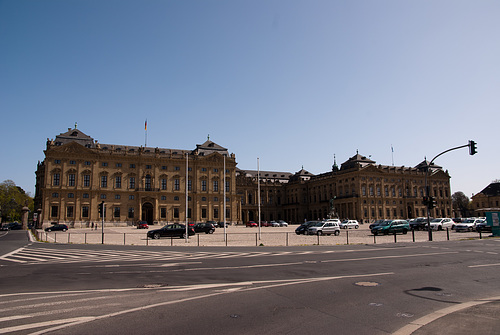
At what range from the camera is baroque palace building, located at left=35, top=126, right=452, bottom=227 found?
78188 millimetres

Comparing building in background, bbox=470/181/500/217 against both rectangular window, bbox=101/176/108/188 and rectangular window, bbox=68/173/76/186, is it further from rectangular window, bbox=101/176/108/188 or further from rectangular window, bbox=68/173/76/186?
rectangular window, bbox=68/173/76/186

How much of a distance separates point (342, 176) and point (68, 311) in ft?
366

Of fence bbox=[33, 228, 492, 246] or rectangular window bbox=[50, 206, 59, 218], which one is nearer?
fence bbox=[33, 228, 492, 246]

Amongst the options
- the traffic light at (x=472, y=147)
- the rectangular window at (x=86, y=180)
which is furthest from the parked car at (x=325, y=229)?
the rectangular window at (x=86, y=180)

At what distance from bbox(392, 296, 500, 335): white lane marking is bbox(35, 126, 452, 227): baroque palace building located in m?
47.1

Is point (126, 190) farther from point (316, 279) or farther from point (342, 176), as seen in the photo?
point (316, 279)

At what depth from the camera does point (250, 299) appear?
8875 millimetres

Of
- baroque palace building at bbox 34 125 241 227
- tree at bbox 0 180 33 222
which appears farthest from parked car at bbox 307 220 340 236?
tree at bbox 0 180 33 222

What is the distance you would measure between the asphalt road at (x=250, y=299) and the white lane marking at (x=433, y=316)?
0.06ft

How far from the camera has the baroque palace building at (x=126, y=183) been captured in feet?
254

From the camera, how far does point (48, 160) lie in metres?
77.1

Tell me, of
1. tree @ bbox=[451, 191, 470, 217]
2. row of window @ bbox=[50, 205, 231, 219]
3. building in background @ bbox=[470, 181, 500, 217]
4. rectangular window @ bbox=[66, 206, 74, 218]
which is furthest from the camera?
tree @ bbox=[451, 191, 470, 217]

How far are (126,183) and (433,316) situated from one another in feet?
273

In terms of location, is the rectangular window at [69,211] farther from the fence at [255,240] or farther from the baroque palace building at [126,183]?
the fence at [255,240]
